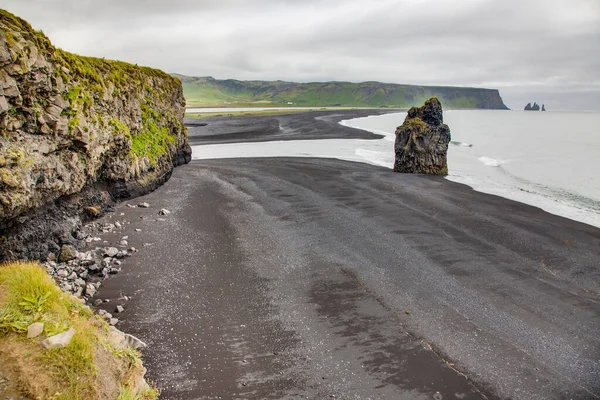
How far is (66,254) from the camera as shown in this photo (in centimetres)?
1445

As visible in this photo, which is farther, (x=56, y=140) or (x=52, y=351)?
(x=56, y=140)

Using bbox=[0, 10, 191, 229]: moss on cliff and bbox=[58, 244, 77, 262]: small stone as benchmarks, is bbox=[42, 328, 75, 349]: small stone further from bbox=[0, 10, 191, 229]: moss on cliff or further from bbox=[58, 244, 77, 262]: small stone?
bbox=[58, 244, 77, 262]: small stone

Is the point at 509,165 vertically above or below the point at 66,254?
above

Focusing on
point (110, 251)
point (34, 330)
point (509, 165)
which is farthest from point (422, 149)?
point (34, 330)

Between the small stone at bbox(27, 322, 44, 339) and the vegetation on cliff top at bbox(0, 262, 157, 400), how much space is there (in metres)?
0.07

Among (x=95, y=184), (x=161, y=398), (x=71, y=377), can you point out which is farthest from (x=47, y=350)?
(x=95, y=184)

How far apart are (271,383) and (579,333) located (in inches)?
398

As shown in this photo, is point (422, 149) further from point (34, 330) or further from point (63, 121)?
point (34, 330)

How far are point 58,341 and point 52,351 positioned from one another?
197 millimetres

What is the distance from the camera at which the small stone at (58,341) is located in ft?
21.9

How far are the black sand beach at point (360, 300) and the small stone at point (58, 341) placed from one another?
301 centimetres

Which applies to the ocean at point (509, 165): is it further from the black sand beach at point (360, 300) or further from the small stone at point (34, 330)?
the small stone at point (34, 330)

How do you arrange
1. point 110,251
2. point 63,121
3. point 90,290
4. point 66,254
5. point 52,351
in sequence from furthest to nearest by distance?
point 110,251 < point 63,121 < point 66,254 < point 90,290 < point 52,351

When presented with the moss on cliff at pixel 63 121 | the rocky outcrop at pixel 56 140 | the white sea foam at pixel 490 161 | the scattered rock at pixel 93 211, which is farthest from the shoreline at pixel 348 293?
the white sea foam at pixel 490 161
